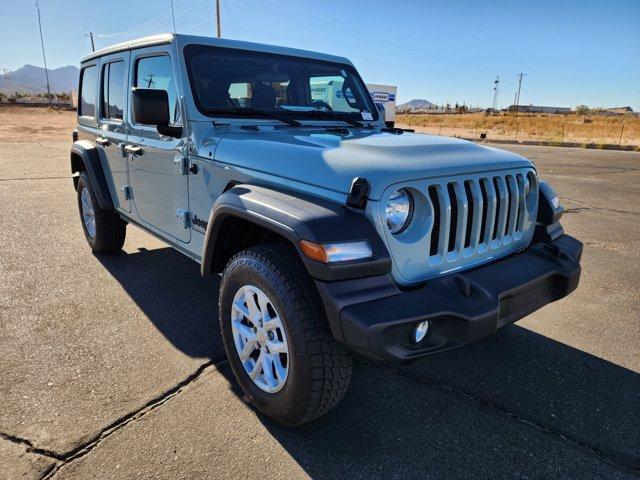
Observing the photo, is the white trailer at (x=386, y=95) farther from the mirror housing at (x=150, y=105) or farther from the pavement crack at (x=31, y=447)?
the pavement crack at (x=31, y=447)

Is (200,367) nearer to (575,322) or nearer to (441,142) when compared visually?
(441,142)

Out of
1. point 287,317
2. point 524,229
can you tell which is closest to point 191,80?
point 287,317

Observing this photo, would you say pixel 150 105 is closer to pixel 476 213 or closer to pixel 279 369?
pixel 279 369

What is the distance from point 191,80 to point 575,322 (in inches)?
132

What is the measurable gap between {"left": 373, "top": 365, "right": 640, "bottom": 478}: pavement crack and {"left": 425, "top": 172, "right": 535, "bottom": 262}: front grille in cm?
87

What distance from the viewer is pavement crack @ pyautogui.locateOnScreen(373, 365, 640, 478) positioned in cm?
222

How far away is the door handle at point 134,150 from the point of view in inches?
144

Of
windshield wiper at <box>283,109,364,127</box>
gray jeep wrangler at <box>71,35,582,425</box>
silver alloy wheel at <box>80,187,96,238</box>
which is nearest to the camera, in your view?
gray jeep wrangler at <box>71,35,582,425</box>

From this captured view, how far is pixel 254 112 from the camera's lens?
3.28 m

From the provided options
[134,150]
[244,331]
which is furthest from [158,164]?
[244,331]

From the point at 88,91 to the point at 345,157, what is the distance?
3.81 meters

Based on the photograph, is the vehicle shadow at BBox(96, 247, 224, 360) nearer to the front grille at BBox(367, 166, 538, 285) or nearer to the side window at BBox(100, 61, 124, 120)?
the side window at BBox(100, 61, 124, 120)

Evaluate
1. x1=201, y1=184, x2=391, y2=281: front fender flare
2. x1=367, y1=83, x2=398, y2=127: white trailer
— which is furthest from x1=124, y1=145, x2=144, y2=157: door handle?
x1=367, y1=83, x2=398, y2=127: white trailer

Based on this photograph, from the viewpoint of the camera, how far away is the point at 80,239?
18.4 ft
